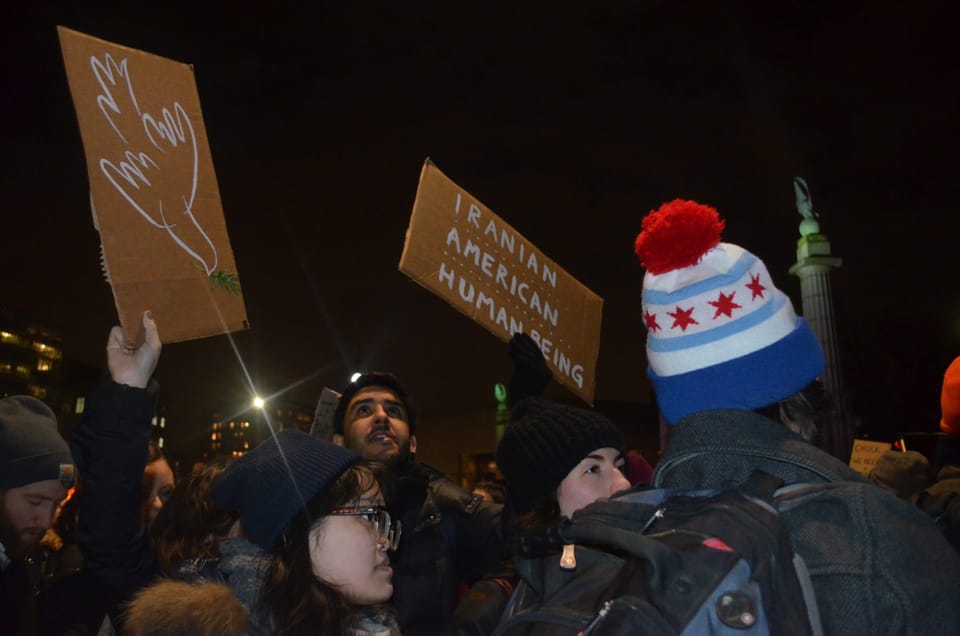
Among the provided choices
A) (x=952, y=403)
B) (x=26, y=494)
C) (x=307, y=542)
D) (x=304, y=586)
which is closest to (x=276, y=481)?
(x=307, y=542)

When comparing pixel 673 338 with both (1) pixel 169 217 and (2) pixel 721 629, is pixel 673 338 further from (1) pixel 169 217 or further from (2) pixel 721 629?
(1) pixel 169 217

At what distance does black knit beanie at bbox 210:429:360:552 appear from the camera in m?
2.46

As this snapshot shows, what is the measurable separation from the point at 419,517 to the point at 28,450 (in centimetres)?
172

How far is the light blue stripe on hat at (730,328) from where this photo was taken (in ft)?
5.40

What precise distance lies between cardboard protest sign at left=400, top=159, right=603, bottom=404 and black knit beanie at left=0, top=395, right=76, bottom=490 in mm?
1768

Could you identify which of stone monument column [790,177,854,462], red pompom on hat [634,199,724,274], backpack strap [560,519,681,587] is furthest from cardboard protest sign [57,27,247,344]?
stone monument column [790,177,854,462]

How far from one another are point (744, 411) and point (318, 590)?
1.44m

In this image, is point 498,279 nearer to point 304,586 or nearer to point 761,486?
point 304,586

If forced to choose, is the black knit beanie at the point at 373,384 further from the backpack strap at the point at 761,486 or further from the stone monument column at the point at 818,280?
the stone monument column at the point at 818,280

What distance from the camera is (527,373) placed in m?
4.16

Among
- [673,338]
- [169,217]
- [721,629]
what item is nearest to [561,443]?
[673,338]

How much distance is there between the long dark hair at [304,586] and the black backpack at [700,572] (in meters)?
1.08

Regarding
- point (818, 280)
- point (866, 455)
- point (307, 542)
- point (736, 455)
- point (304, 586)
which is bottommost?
point (304, 586)

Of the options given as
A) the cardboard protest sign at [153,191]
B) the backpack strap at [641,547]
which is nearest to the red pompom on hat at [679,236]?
the backpack strap at [641,547]
